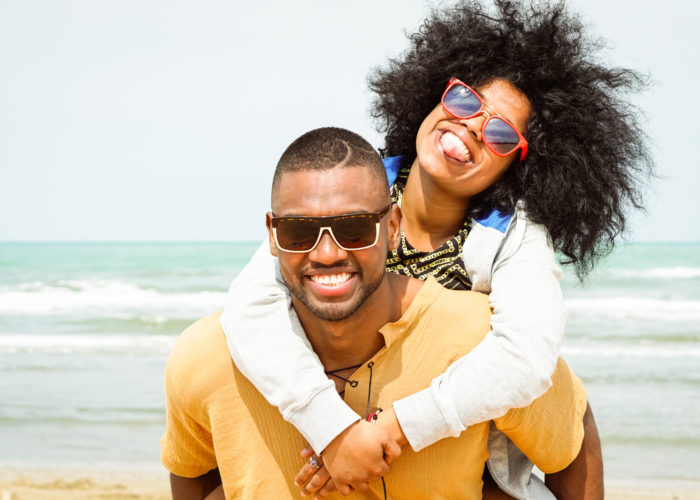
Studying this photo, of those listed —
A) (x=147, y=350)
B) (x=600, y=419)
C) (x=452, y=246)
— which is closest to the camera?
(x=452, y=246)

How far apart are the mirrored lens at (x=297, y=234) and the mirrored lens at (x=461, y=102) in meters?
1.18

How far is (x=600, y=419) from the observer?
24.8 ft

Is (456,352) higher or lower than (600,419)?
higher

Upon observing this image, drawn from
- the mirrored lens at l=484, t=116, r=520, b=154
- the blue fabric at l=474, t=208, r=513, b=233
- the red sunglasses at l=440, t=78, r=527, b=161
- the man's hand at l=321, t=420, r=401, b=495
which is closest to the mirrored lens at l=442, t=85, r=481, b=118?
the red sunglasses at l=440, t=78, r=527, b=161

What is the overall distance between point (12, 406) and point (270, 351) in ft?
22.2

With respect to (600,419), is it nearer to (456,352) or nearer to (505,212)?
(505,212)

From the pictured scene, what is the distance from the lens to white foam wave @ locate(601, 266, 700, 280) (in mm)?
22062

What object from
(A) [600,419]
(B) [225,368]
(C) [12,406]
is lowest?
(C) [12,406]

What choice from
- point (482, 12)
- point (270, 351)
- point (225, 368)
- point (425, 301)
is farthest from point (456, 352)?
point (482, 12)

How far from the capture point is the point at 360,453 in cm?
226

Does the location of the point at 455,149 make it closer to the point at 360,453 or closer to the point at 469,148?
the point at 469,148

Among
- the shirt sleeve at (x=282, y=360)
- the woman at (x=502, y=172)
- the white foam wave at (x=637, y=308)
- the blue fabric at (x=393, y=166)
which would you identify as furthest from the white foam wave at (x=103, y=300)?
the shirt sleeve at (x=282, y=360)

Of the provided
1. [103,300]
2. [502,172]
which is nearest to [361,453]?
[502,172]

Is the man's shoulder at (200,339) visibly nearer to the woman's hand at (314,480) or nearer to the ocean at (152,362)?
the woman's hand at (314,480)
